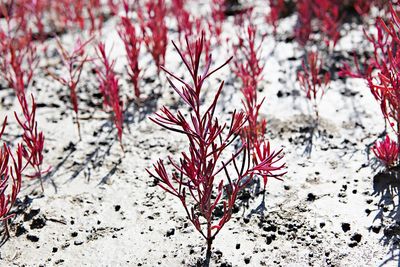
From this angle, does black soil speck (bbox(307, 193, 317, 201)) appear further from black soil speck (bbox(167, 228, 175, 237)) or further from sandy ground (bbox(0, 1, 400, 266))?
black soil speck (bbox(167, 228, 175, 237))

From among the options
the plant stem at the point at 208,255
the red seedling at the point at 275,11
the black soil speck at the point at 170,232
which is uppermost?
the red seedling at the point at 275,11

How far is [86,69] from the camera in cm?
485

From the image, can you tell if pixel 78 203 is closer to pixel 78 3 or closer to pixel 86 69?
pixel 86 69

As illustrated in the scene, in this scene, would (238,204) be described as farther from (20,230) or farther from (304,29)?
(304,29)

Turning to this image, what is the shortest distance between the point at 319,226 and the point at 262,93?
169 centimetres

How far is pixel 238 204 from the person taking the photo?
2961 millimetres

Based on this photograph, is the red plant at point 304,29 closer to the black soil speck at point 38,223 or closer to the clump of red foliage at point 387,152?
the clump of red foliage at point 387,152

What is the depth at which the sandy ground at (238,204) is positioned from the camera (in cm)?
261

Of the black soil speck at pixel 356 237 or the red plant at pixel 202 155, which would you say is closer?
the red plant at pixel 202 155

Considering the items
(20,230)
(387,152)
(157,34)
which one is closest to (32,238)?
(20,230)

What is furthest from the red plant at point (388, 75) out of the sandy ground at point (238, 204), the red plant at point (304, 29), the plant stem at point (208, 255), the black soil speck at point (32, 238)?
the black soil speck at point (32, 238)

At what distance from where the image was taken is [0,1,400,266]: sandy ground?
261cm

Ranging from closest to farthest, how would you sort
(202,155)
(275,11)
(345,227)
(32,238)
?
1. (202,155)
2. (345,227)
3. (32,238)
4. (275,11)

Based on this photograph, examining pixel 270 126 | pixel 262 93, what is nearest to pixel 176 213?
pixel 270 126
